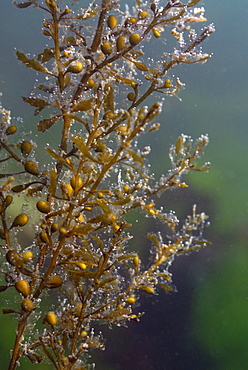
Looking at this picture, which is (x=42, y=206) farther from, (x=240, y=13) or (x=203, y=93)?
(x=240, y=13)

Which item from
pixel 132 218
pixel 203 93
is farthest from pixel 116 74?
pixel 203 93

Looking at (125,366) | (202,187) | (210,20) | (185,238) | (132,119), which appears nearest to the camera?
(132,119)

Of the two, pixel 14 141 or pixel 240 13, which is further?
pixel 240 13

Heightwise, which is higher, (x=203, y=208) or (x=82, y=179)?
(x=203, y=208)

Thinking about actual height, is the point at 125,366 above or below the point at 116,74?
below

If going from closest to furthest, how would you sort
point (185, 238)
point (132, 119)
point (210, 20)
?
point (132, 119) → point (185, 238) → point (210, 20)

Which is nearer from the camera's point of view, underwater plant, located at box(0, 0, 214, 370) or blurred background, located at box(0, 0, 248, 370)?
underwater plant, located at box(0, 0, 214, 370)

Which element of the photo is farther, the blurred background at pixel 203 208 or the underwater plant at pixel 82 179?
the blurred background at pixel 203 208

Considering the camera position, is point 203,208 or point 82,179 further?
point 203,208
